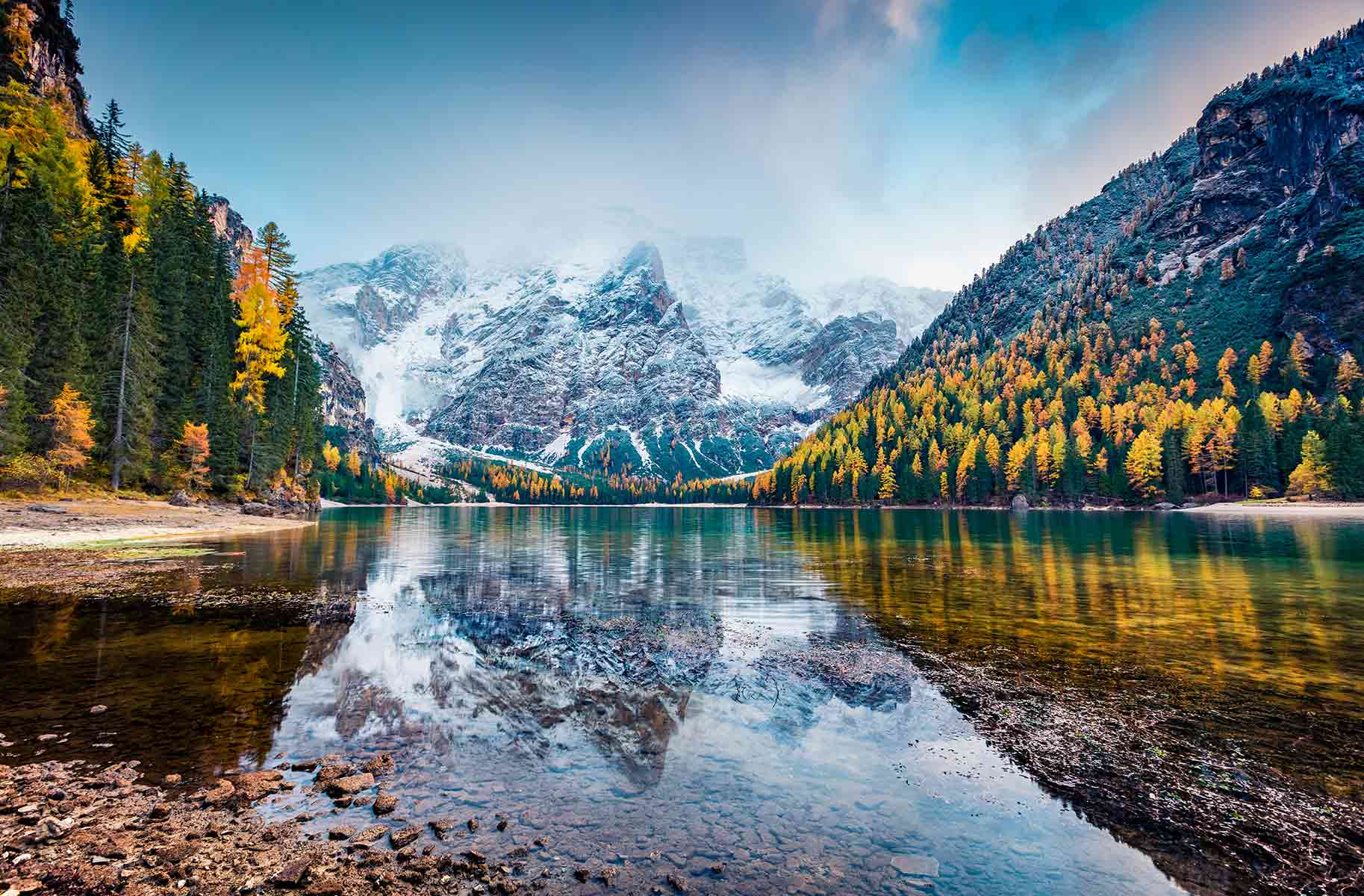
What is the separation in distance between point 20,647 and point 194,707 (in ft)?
28.9

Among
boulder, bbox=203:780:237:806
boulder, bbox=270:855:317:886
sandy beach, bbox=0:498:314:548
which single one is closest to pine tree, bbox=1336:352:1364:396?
boulder, bbox=270:855:317:886

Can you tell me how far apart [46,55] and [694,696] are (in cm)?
11709

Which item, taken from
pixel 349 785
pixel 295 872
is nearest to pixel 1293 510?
pixel 349 785

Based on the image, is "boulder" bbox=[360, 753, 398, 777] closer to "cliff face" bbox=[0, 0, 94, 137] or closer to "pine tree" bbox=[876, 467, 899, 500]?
"cliff face" bbox=[0, 0, 94, 137]

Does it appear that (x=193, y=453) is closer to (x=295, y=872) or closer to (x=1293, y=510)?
(x=295, y=872)

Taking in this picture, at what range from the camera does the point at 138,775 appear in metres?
9.77


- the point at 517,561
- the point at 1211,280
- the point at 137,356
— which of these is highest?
the point at 1211,280

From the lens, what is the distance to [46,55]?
3034 inches

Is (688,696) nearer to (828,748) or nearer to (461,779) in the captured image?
(828,748)

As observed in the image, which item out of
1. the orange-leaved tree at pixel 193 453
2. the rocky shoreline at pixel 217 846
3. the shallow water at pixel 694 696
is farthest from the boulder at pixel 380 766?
the orange-leaved tree at pixel 193 453

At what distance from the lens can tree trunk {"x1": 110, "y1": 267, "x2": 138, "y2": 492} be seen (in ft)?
183

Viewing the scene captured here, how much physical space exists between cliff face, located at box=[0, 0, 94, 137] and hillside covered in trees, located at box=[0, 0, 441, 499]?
25 cm

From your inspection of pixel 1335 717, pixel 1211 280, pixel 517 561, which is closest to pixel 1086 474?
pixel 1211 280

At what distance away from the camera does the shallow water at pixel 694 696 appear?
8.74m
